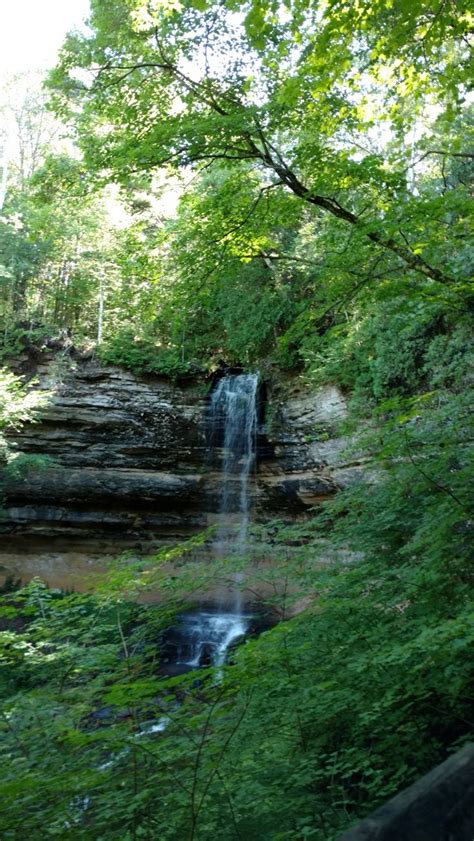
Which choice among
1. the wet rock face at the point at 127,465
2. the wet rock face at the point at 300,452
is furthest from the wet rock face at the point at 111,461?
the wet rock face at the point at 300,452

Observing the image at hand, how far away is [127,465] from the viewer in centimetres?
1616

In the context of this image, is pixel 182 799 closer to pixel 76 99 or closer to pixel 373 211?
pixel 373 211

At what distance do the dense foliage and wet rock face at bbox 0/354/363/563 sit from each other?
236 inches

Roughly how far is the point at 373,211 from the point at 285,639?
14.9 ft

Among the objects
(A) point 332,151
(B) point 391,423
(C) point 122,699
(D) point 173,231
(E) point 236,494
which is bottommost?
(E) point 236,494

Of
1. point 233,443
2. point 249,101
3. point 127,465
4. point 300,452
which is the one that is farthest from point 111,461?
point 249,101

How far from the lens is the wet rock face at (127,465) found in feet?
50.8

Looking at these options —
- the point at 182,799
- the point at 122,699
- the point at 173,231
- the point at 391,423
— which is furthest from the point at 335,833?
the point at 173,231

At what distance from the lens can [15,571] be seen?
1530 cm

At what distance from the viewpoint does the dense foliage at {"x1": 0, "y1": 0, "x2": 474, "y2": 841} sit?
9.34 feet

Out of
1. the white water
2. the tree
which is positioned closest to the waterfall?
the white water

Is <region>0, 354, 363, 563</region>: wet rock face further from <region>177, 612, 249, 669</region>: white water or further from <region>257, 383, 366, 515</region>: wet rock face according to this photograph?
<region>177, 612, 249, 669</region>: white water

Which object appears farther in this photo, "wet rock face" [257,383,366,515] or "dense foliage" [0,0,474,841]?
"wet rock face" [257,383,366,515]

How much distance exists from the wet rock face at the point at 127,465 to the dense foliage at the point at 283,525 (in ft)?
19.6
